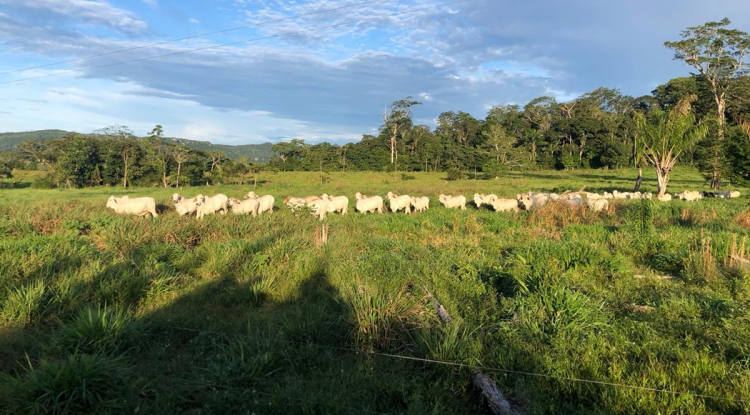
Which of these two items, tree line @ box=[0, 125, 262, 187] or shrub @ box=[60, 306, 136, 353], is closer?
shrub @ box=[60, 306, 136, 353]

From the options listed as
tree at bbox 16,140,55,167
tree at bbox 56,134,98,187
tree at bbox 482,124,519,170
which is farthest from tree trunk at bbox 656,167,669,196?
tree at bbox 16,140,55,167

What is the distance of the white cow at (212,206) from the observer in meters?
13.6

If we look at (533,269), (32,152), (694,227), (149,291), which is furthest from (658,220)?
(32,152)

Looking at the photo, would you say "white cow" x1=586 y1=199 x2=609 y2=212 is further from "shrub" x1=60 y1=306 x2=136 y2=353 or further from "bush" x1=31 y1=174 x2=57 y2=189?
"bush" x1=31 y1=174 x2=57 y2=189

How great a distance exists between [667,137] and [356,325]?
2489 cm

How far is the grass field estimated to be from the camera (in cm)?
349

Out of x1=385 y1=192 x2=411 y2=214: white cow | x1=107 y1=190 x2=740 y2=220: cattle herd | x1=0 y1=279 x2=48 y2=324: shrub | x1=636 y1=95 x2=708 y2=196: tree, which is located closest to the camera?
x1=0 y1=279 x2=48 y2=324: shrub

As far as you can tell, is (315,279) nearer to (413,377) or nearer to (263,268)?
(263,268)

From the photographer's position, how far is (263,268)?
6.94 metres

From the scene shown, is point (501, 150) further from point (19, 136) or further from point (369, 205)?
point (19, 136)

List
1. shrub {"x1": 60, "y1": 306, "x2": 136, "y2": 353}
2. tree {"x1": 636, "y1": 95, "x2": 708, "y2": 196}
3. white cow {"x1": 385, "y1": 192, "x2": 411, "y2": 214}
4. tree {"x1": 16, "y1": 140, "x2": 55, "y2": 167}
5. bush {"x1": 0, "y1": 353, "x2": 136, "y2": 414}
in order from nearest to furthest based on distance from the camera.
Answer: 1. bush {"x1": 0, "y1": 353, "x2": 136, "y2": 414}
2. shrub {"x1": 60, "y1": 306, "x2": 136, "y2": 353}
3. white cow {"x1": 385, "y1": 192, "x2": 411, "y2": 214}
4. tree {"x1": 636, "y1": 95, "x2": 708, "y2": 196}
5. tree {"x1": 16, "y1": 140, "x2": 55, "y2": 167}

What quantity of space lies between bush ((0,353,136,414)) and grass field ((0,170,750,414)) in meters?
0.01

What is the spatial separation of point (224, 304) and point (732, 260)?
8.65 meters

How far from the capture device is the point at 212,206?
550 inches
